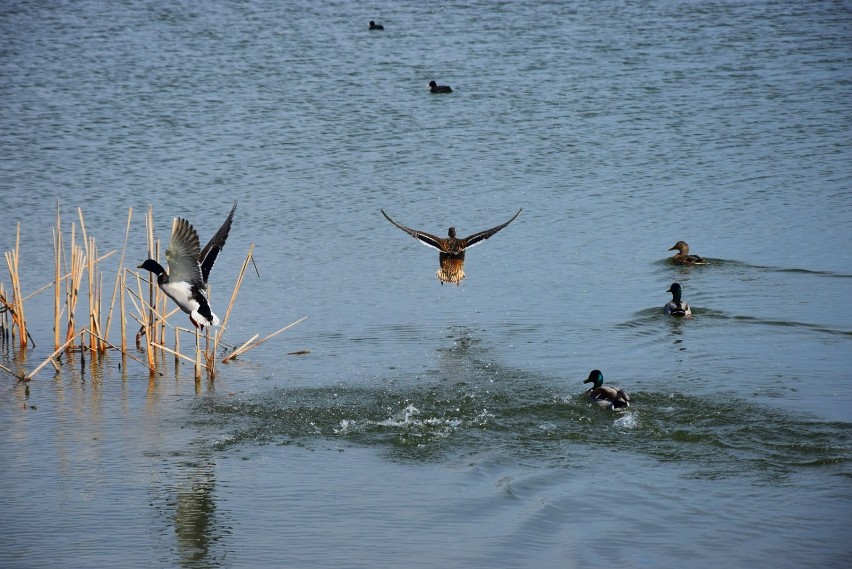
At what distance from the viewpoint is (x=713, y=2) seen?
125ft

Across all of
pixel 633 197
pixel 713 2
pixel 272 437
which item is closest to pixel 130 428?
pixel 272 437

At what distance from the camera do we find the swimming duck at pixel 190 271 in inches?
426

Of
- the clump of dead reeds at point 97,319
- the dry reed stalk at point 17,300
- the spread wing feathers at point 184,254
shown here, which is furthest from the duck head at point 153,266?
the dry reed stalk at point 17,300

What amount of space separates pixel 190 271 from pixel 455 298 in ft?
16.6

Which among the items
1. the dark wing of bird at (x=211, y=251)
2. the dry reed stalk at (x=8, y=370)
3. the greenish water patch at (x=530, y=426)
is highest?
the dark wing of bird at (x=211, y=251)

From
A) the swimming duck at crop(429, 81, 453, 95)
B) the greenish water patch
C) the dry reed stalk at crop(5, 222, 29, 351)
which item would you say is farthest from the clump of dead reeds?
the swimming duck at crop(429, 81, 453, 95)

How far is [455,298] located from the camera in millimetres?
15391

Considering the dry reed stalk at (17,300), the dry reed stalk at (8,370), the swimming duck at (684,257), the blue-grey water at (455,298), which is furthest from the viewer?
Answer: the swimming duck at (684,257)

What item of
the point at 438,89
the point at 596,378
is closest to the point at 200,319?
the point at 596,378

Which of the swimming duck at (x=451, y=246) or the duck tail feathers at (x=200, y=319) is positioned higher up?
the swimming duck at (x=451, y=246)

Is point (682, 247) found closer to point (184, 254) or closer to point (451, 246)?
point (451, 246)

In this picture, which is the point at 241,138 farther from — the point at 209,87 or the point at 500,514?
the point at 500,514

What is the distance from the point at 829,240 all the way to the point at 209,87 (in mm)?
16673

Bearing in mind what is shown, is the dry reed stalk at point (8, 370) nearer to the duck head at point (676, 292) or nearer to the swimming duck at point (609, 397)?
the swimming duck at point (609, 397)
